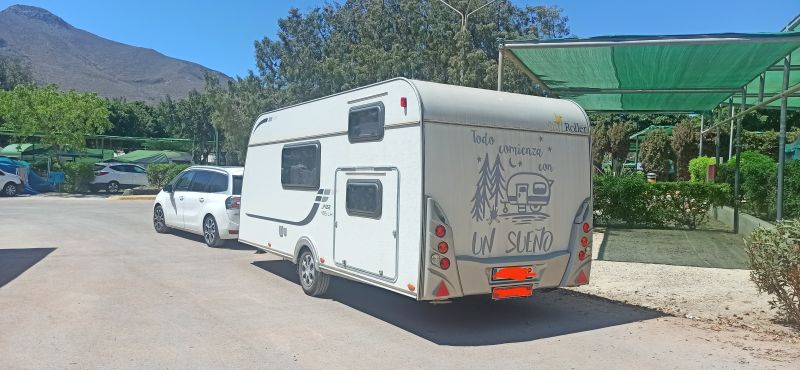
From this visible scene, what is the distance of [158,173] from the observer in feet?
109

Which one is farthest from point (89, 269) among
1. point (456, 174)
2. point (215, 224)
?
point (456, 174)

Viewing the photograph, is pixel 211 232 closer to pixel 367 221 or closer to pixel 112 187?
pixel 367 221

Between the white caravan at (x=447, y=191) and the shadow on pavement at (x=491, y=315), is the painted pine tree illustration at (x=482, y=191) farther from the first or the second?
the shadow on pavement at (x=491, y=315)

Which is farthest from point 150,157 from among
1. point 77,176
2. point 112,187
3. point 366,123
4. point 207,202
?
point 366,123

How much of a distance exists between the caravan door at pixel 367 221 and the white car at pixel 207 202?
5174 millimetres

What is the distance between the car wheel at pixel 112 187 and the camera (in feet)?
105

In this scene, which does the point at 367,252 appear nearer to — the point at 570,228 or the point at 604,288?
the point at 570,228

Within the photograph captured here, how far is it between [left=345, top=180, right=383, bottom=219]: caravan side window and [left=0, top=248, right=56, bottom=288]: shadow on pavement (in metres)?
5.05

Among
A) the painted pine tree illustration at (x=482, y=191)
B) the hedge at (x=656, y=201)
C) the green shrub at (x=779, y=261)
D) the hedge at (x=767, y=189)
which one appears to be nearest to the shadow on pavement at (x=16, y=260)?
the painted pine tree illustration at (x=482, y=191)

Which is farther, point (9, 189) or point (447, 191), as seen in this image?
point (9, 189)

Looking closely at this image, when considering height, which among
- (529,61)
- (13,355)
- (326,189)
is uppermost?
(529,61)

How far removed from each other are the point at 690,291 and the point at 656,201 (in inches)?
292

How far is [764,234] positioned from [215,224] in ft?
30.4

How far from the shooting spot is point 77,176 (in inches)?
1211
